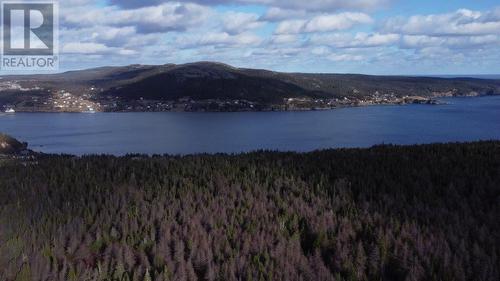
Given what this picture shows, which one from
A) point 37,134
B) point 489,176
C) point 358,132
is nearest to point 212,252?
point 489,176

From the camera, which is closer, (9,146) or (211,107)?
(9,146)

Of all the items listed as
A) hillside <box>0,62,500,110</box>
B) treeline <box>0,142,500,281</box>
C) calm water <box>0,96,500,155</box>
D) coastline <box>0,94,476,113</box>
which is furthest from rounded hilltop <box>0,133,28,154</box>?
hillside <box>0,62,500,110</box>

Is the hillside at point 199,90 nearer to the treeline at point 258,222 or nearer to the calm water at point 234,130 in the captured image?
the calm water at point 234,130

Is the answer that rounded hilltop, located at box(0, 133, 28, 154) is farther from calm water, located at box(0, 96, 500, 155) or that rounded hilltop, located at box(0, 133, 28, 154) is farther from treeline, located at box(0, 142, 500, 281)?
treeline, located at box(0, 142, 500, 281)

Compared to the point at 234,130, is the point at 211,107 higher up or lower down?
higher up

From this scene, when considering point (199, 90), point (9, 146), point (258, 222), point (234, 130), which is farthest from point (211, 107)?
point (258, 222)

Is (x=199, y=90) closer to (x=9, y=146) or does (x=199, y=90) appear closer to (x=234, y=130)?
(x=234, y=130)
